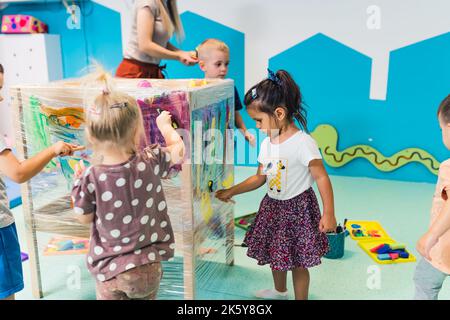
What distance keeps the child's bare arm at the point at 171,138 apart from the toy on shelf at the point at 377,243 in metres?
1.07

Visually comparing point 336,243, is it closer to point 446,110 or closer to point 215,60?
point 446,110

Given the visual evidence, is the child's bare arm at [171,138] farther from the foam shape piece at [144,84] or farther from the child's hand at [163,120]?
the foam shape piece at [144,84]

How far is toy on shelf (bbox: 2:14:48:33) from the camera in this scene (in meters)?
3.21

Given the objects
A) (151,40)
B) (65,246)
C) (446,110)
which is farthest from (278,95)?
(65,246)

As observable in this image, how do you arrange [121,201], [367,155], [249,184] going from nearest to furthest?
[121,201] → [249,184] → [367,155]

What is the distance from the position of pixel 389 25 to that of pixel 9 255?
2.38m

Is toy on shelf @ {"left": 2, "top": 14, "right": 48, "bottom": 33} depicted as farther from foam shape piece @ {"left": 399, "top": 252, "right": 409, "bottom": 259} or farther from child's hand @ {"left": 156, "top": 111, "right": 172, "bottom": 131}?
foam shape piece @ {"left": 399, "top": 252, "right": 409, "bottom": 259}

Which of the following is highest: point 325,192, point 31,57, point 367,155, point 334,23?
point 334,23

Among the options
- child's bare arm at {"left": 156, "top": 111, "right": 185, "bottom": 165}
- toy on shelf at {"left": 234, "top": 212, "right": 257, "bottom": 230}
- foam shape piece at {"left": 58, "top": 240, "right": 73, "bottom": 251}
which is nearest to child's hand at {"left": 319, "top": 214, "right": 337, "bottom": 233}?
child's bare arm at {"left": 156, "top": 111, "right": 185, "bottom": 165}

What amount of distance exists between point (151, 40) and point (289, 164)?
954mm

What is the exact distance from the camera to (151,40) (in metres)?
1.95
